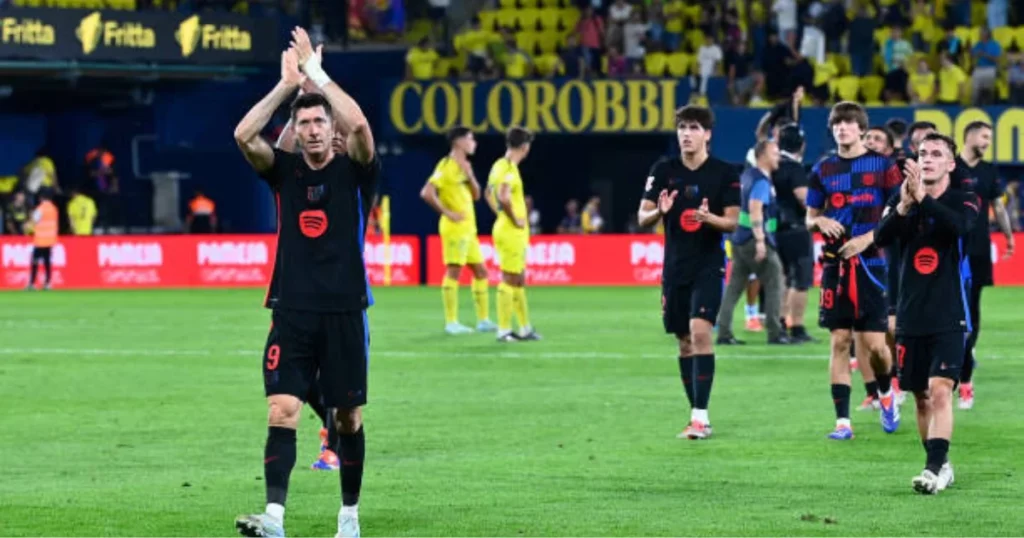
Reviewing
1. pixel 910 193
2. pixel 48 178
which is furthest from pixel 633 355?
pixel 48 178

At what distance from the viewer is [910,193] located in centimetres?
1144

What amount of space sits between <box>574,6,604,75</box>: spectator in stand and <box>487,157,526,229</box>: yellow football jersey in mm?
18603

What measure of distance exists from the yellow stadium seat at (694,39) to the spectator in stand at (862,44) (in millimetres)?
3093

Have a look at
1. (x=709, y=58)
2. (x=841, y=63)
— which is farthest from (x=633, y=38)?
(x=841, y=63)

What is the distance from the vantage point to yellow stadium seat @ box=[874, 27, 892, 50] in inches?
1631

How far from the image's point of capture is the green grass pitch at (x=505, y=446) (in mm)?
10656

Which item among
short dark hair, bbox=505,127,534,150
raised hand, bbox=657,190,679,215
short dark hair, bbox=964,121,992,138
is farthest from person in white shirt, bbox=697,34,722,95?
raised hand, bbox=657,190,679,215

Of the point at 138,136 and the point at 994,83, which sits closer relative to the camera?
the point at 994,83

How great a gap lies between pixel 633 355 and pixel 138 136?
86.6 ft

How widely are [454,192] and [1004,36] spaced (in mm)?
19660

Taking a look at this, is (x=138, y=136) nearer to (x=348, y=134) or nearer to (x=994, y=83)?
(x=994, y=83)

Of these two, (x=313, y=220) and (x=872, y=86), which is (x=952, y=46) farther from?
(x=313, y=220)

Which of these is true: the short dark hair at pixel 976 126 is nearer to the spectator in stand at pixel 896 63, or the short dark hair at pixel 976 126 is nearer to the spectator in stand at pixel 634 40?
the spectator in stand at pixel 896 63

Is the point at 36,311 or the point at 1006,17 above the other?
the point at 1006,17
